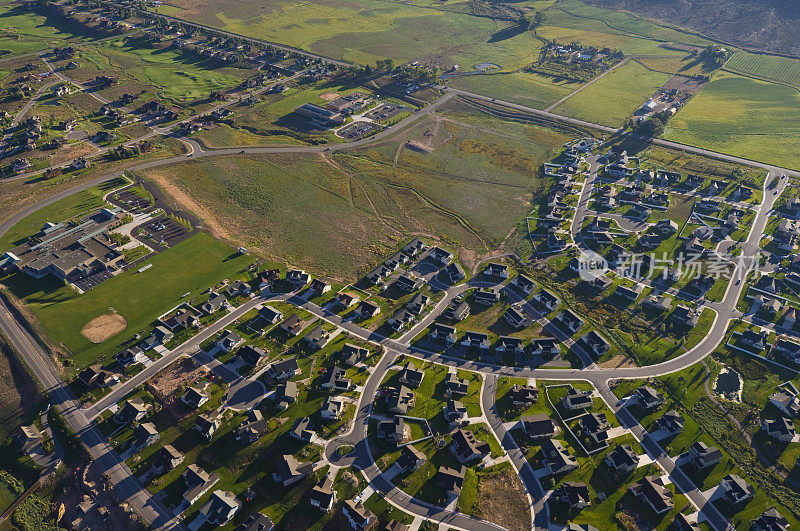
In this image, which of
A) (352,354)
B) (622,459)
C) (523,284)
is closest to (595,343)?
(523,284)

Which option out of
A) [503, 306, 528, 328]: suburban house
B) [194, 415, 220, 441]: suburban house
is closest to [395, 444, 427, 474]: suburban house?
[194, 415, 220, 441]: suburban house

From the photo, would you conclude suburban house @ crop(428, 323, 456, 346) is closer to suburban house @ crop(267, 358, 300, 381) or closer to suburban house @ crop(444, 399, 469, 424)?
suburban house @ crop(444, 399, 469, 424)

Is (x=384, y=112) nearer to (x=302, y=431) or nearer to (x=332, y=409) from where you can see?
(x=332, y=409)

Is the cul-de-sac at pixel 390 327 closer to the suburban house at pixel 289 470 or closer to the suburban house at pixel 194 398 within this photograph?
the suburban house at pixel 194 398

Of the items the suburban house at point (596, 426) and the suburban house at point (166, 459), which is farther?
the suburban house at point (596, 426)

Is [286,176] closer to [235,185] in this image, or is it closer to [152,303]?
[235,185]

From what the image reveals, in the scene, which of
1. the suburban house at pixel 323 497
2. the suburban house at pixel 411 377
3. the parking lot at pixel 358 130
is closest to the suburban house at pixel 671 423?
the suburban house at pixel 411 377

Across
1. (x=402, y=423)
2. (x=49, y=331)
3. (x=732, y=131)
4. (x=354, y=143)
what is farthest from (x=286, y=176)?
(x=732, y=131)
